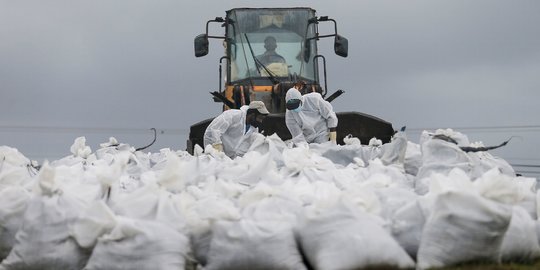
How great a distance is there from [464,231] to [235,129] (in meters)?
6.03

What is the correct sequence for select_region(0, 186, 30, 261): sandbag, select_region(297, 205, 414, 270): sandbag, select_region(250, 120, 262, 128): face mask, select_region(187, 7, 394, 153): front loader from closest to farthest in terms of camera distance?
select_region(297, 205, 414, 270): sandbag, select_region(0, 186, 30, 261): sandbag, select_region(250, 120, 262, 128): face mask, select_region(187, 7, 394, 153): front loader

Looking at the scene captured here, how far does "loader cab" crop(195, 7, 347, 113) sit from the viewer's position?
12156 mm

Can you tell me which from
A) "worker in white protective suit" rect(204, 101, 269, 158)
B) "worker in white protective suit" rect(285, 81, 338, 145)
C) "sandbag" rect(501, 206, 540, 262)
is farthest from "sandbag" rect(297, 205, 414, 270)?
"worker in white protective suit" rect(285, 81, 338, 145)

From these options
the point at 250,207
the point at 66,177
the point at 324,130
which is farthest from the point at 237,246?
the point at 324,130

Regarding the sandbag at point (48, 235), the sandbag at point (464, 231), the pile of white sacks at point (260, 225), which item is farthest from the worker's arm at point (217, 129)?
the sandbag at point (464, 231)

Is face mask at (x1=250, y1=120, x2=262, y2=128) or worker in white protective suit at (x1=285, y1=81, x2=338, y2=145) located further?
worker in white protective suit at (x1=285, y1=81, x2=338, y2=145)

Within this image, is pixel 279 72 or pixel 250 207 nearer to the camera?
pixel 250 207

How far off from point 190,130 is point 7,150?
14.5 ft

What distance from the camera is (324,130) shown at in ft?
34.9

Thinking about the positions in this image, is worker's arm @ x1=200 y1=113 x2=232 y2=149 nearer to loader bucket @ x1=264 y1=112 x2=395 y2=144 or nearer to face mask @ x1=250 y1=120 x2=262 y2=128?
face mask @ x1=250 y1=120 x2=262 y2=128

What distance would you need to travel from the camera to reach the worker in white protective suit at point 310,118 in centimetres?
1046

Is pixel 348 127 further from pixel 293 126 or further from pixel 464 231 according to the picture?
pixel 464 231

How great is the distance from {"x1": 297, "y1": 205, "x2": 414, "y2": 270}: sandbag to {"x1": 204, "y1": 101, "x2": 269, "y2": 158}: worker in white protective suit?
532 centimetres

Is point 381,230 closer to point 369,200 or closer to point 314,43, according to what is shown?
point 369,200
